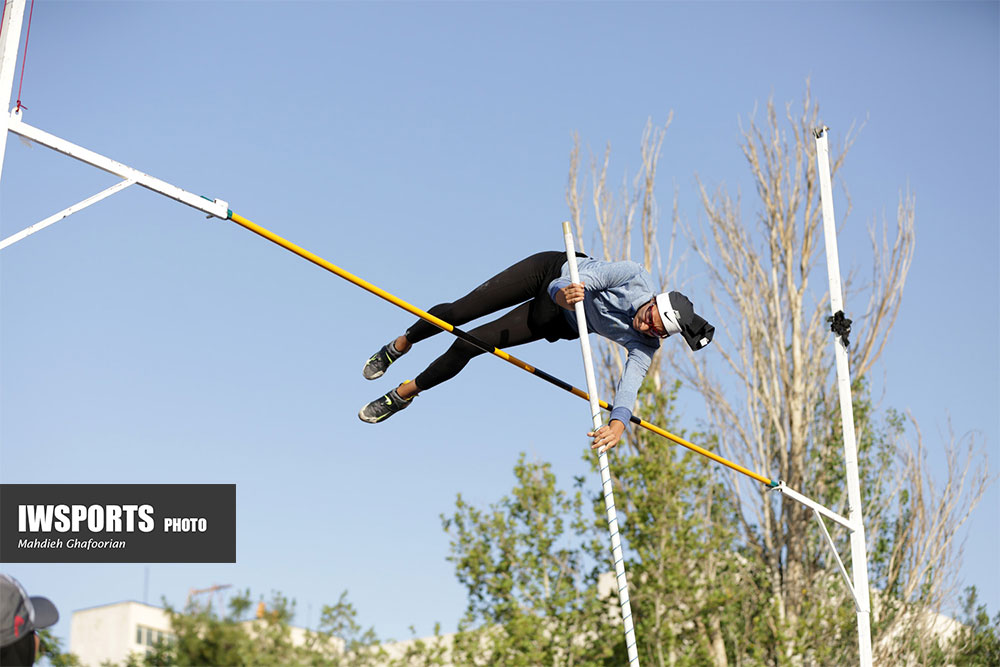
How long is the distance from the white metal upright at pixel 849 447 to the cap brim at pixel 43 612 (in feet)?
16.5

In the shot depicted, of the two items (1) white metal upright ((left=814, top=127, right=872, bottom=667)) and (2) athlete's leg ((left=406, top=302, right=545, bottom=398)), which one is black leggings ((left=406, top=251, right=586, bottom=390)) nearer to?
(2) athlete's leg ((left=406, top=302, right=545, bottom=398))

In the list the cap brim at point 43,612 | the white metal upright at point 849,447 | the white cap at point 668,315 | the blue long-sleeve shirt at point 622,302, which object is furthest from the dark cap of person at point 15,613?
the white metal upright at point 849,447

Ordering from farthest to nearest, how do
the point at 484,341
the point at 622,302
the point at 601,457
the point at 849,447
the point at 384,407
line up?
1. the point at 849,447
2. the point at 384,407
3. the point at 484,341
4. the point at 622,302
5. the point at 601,457

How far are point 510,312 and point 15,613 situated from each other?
2.83 metres

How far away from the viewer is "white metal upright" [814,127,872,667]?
7332 mm

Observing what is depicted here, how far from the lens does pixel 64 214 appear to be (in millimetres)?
4629

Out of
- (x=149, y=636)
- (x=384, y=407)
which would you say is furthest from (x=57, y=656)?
(x=384, y=407)

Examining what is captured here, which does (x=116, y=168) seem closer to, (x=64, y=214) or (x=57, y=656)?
(x=64, y=214)

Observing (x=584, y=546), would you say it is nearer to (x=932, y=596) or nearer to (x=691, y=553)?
(x=691, y=553)

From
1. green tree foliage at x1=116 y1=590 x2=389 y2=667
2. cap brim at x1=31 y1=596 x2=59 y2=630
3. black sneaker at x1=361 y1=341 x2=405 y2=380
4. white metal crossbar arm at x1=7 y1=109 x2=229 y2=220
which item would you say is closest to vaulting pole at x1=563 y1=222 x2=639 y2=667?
black sneaker at x1=361 y1=341 x2=405 y2=380

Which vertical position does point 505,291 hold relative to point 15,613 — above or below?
above

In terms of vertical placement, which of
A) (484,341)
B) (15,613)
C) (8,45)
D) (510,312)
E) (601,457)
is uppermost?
(8,45)

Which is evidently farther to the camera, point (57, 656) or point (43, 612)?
point (57, 656)

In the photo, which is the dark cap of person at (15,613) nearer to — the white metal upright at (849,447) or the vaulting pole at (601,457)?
the vaulting pole at (601,457)
